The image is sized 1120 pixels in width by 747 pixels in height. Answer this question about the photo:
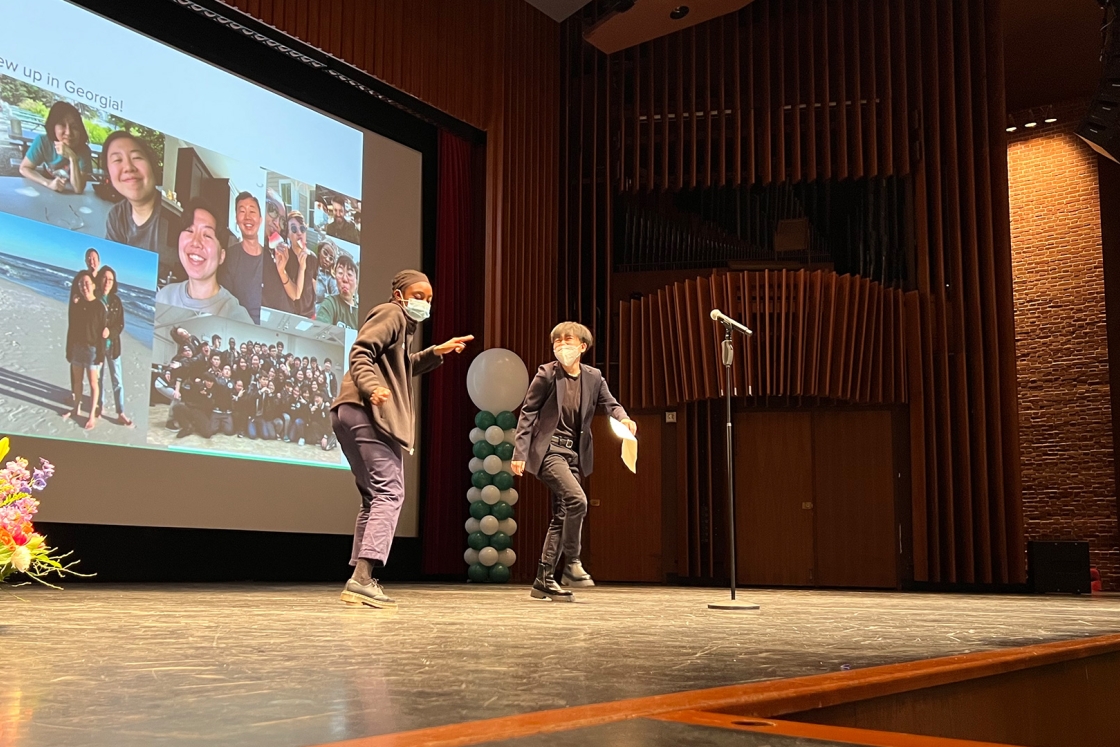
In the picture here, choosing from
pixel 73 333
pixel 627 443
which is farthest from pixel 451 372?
pixel 627 443

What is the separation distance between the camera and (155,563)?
21.2 feet

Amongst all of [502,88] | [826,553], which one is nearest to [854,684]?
[826,553]

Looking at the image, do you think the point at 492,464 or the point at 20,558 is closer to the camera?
the point at 20,558

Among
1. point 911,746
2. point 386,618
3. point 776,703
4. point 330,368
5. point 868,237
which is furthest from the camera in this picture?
point 868,237

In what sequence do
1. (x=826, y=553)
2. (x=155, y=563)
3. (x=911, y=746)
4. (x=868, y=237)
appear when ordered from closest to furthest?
(x=911, y=746), (x=155, y=563), (x=826, y=553), (x=868, y=237)

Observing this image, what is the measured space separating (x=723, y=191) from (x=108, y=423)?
6.23m

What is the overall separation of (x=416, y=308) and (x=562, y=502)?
1207 millimetres

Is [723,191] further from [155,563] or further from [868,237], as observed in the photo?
[155,563]

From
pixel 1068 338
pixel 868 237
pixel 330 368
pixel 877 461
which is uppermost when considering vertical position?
pixel 868 237

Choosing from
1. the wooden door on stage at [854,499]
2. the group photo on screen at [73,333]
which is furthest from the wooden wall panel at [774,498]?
the group photo on screen at [73,333]

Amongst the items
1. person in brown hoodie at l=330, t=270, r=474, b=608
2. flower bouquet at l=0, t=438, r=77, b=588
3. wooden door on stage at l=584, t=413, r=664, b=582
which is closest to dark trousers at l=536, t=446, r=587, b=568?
person in brown hoodie at l=330, t=270, r=474, b=608

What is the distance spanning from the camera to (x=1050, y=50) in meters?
10.3

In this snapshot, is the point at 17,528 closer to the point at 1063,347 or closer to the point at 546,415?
the point at 546,415

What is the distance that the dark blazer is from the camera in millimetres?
4918
